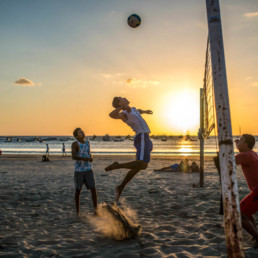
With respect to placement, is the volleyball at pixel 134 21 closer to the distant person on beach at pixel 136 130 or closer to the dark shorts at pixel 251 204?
the distant person on beach at pixel 136 130

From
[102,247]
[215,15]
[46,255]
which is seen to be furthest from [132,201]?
[215,15]

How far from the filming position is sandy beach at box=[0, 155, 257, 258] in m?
3.70

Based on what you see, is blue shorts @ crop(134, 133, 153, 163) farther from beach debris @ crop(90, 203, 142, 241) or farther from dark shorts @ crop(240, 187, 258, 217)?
dark shorts @ crop(240, 187, 258, 217)

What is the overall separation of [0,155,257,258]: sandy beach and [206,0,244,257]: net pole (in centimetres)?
122

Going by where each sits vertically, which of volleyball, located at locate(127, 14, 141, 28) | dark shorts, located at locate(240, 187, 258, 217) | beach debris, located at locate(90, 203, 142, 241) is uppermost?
volleyball, located at locate(127, 14, 141, 28)

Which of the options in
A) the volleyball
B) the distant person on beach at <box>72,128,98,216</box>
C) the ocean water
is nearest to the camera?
the distant person on beach at <box>72,128,98,216</box>

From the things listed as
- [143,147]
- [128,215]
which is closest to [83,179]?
[128,215]

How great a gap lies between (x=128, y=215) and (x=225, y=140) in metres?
3.59

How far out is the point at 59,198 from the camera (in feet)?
23.9

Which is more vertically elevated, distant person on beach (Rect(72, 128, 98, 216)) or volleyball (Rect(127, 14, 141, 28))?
volleyball (Rect(127, 14, 141, 28))

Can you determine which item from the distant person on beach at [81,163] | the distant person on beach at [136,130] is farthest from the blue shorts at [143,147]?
the distant person on beach at [81,163]

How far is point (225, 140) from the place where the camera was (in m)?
2.50

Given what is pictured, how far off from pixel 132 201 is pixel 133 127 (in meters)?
2.60

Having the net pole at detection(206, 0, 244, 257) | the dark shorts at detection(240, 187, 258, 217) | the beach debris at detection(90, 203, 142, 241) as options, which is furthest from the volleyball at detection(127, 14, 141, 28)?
the dark shorts at detection(240, 187, 258, 217)
